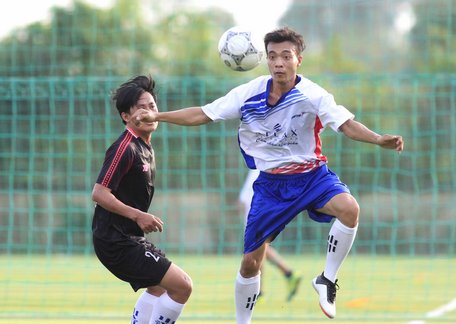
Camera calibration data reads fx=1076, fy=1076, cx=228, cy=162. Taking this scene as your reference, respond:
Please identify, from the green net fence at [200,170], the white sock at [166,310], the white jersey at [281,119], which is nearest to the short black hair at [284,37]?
the white jersey at [281,119]

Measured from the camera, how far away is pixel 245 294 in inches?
324

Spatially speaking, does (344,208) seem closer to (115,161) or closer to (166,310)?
(166,310)

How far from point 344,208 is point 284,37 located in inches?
51.4

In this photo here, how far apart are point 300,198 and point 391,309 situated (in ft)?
15.6

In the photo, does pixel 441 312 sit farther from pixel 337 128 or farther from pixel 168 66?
pixel 168 66

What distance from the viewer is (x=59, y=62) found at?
79.5 ft

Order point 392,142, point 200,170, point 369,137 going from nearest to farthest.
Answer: point 392,142 → point 369,137 → point 200,170

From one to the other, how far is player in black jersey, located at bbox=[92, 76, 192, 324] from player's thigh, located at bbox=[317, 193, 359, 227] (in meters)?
1.17

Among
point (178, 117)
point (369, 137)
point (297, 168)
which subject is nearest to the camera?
point (369, 137)

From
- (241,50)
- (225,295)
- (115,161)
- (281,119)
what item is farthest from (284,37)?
(225,295)

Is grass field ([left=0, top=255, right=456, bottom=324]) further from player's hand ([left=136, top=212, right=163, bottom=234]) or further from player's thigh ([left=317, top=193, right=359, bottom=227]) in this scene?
player's hand ([left=136, top=212, right=163, bottom=234])

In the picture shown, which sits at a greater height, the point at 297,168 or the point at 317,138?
the point at 317,138

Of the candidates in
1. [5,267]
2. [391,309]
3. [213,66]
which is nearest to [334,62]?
[213,66]

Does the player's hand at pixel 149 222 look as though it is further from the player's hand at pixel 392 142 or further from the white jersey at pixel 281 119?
the player's hand at pixel 392 142
